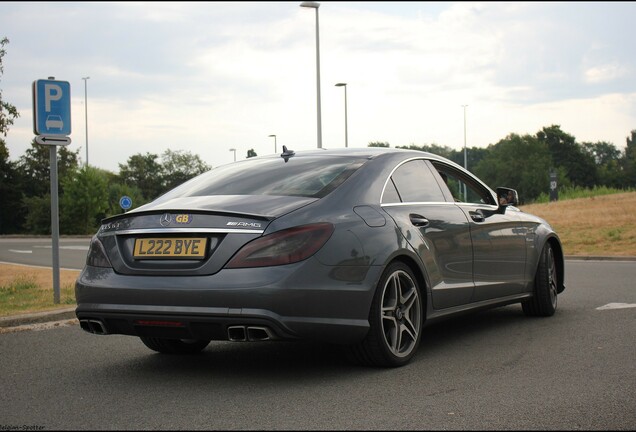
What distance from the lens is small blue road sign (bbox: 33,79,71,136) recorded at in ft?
32.1

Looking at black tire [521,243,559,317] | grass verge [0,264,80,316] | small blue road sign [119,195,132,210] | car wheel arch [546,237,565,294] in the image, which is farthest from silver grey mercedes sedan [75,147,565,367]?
small blue road sign [119,195,132,210]

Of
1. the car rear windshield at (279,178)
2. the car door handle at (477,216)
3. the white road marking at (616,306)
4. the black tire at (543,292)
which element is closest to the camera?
the car rear windshield at (279,178)

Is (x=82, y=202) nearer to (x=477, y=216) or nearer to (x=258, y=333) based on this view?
(x=477, y=216)

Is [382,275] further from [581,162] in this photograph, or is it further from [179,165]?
[581,162]

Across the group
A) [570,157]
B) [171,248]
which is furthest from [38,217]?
[570,157]

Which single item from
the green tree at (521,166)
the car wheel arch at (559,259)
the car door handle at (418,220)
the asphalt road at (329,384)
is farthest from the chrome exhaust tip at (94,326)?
the green tree at (521,166)

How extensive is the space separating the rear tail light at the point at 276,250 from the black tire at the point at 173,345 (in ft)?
5.04

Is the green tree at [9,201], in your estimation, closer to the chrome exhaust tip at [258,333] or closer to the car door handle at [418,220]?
the car door handle at [418,220]

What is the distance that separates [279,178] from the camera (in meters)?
5.80

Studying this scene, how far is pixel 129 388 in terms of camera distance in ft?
16.6

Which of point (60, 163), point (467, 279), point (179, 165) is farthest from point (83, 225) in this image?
point (467, 279)

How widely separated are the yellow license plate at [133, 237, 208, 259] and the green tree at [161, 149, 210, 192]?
107 meters

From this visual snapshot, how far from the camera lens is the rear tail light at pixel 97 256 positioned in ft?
17.6

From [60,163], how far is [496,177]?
68.8 meters
